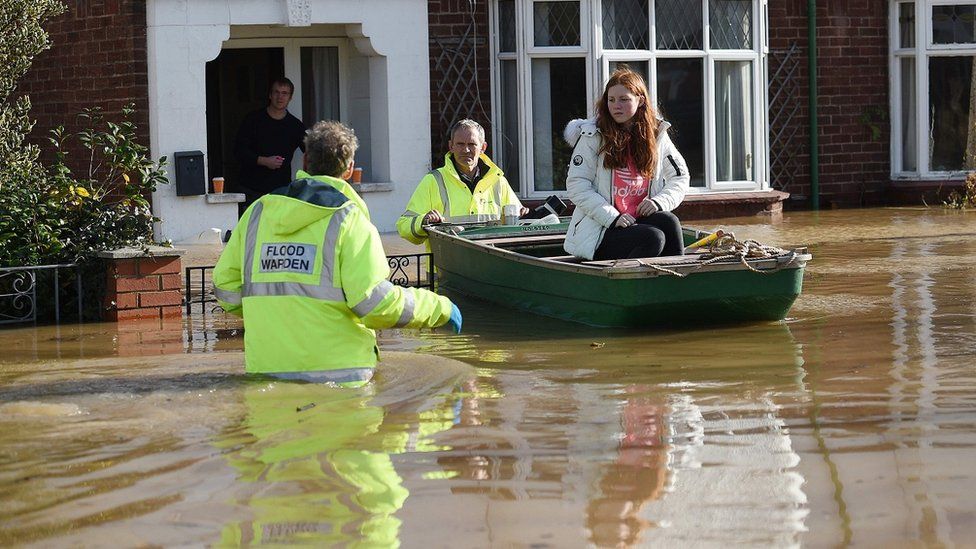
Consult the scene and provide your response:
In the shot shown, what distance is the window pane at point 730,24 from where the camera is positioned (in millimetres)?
18750

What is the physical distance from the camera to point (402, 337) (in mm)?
10539

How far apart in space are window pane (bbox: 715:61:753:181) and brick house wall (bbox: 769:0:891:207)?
48.8 inches

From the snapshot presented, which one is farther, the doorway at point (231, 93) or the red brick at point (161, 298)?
the doorway at point (231, 93)

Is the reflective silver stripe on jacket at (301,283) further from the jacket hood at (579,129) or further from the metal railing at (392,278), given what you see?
the metal railing at (392,278)

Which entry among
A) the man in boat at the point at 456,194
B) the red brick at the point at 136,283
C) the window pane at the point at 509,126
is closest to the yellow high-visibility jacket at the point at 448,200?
the man in boat at the point at 456,194

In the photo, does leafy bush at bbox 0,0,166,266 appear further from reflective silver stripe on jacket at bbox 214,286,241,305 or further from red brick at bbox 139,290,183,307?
reflective silver stripe on jacket at bbox 214,286,241,305

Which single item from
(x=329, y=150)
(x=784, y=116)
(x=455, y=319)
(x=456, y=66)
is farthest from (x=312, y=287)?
(x=784, y=116)

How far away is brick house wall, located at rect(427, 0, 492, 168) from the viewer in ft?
58.6

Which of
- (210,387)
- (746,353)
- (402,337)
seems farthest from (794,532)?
(402,337)

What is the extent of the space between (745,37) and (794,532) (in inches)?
574

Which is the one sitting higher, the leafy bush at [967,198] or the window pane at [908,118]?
the window pane at [908,118]

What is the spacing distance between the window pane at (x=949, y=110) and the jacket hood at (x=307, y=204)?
15159 mm

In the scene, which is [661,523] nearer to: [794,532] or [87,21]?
[794,532]

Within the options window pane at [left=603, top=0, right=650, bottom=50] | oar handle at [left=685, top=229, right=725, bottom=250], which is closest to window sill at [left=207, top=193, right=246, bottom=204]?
window pane at [left=603, top=0, right=650, bottom=50]
